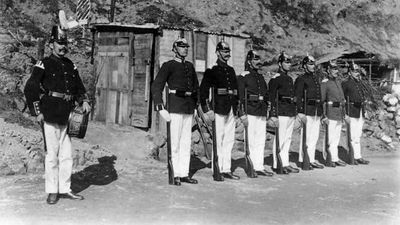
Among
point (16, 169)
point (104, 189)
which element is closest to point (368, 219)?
point (104, 189)

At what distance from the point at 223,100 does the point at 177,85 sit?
929 mm

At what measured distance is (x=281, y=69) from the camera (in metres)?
8.22

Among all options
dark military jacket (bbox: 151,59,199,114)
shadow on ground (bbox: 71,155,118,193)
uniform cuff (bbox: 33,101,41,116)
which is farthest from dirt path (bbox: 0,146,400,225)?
dark military jacket (bbox: 151,59,199,114)

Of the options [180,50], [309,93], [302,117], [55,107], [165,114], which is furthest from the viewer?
[309,93]

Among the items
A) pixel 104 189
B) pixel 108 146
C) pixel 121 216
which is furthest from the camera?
pixel 108 146

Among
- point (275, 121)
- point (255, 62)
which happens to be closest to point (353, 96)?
point (275, 121)

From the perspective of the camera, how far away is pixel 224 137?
23.7 feet

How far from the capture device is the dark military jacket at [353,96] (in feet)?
30.5

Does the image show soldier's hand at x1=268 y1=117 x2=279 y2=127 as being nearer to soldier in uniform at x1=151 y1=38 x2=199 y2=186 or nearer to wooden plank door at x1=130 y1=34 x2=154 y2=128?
soldier in uniform at x1=151 y1=38 x2=199 y2=186

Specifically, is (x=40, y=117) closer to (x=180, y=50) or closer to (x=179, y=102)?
(x=179, y=102)

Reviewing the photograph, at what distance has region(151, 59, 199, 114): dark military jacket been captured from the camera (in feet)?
21.5

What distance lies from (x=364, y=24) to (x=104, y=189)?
23.5 meters

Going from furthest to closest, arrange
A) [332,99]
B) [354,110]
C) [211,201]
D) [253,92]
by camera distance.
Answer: [354,110]
[332,99]
[253,92]
[211,201]

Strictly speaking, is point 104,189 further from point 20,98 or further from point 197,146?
point 20,98
